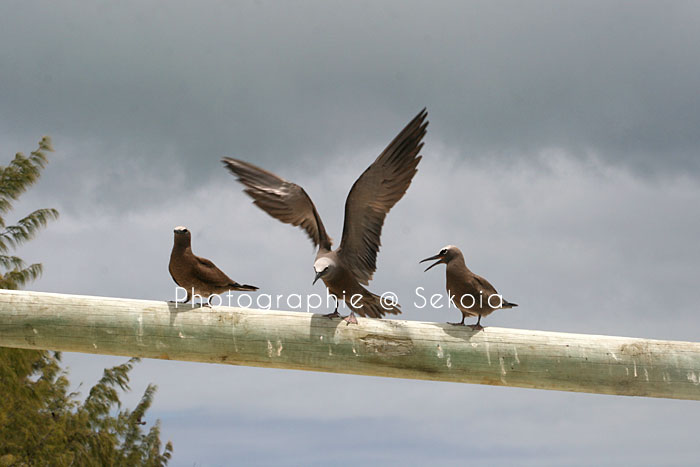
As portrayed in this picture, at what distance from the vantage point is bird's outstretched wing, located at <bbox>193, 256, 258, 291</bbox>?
3.88 meters

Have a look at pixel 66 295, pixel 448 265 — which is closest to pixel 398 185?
pixel 448 265

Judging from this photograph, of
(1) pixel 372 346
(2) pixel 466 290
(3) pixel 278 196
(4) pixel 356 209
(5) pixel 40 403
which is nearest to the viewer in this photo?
(1) pixel 372 346

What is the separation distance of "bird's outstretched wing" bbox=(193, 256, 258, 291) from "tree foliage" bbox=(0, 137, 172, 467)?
5840 mm

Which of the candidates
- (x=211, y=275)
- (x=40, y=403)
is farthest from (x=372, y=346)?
(x=40, y=403)

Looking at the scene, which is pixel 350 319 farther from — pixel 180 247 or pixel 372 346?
pixel 180 247

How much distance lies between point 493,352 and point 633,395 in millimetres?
825

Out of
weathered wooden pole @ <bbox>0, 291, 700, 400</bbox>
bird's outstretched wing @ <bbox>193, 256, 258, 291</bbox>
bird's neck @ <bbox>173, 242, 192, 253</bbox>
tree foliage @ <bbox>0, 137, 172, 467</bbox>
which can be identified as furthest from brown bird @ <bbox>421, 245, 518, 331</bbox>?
tree foliage @ <bbox>0, 137, 172, 467</bbox>

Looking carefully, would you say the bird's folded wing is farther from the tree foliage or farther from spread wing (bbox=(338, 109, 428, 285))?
the tree foliage

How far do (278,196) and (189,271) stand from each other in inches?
28.5

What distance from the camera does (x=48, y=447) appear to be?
9.20 metres

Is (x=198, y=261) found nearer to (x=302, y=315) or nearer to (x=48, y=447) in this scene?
(x=302, y=315)

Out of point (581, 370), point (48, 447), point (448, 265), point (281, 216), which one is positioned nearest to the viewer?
point (581, 370)

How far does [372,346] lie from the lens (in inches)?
139

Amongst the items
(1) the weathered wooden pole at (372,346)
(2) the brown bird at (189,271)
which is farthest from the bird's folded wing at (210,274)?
(1) the weathered wooden pole at (372,346)
